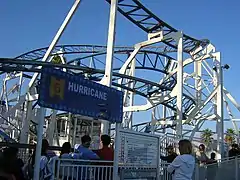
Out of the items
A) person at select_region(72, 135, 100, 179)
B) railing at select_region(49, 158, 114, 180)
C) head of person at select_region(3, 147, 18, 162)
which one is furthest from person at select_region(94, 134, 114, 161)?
head of person at select_region(3, 147, 18, 162)

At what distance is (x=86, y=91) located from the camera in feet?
25.8

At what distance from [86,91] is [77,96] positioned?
0.35 meters

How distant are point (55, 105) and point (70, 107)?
0.48 metres

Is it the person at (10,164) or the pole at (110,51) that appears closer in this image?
the person at (10,164)

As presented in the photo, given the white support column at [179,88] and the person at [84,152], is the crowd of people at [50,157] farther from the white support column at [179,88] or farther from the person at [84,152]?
the white support column at [179,88]

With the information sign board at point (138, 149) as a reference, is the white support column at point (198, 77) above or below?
above

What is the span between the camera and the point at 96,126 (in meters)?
32.5

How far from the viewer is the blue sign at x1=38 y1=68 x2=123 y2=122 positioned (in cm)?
680

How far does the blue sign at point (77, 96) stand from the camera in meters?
6.80

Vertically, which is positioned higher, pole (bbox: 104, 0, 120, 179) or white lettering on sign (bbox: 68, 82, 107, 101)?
pole (bbox: 104, 0, 120, 179)

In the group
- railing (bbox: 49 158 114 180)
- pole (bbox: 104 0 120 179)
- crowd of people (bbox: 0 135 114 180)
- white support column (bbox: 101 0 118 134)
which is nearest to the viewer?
crowd of people (bbox: 0 135 114 180)

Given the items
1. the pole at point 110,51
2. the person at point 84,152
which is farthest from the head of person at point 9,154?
the pole at point 110,51

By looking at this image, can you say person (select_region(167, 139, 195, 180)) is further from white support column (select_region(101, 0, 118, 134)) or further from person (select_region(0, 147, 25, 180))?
white support column (select_region(101, 0, 118, 134))

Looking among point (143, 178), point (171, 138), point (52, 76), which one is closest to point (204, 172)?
point (171, 138)
